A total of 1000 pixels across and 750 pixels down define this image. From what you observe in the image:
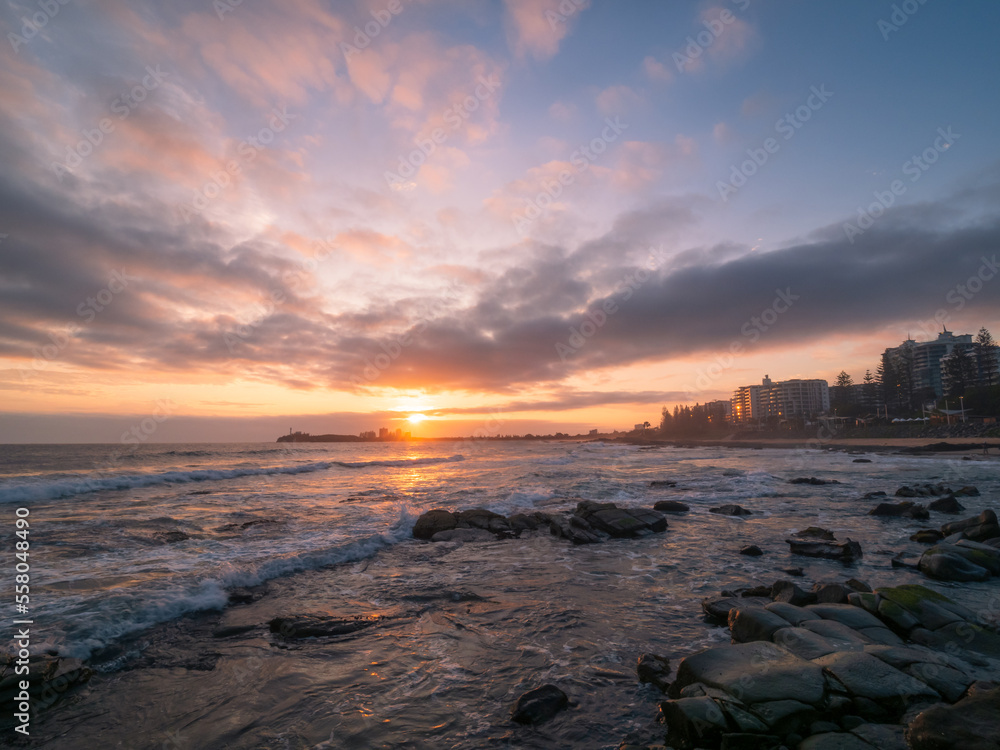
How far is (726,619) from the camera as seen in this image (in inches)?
372

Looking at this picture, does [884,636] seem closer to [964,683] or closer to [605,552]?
[964,683]

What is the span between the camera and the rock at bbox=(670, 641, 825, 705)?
18.3 feet

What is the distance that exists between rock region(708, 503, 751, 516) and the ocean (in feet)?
2.00

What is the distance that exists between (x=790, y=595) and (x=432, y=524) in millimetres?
13641

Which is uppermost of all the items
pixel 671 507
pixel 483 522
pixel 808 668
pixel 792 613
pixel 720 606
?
pixel 808 668

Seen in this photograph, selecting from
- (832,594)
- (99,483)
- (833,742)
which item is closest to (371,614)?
(833,742)

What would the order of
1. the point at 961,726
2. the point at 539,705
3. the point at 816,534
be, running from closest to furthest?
the point at 961,726 < the point at 539,705 < the point at 816,534

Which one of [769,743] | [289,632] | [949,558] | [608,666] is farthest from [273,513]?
[949,558]

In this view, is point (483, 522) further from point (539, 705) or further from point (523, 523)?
point (539, 705)

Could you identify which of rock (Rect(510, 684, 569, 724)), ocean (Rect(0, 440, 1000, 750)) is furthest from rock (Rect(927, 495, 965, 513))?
rock (Rect(510, 684, 569, 724))

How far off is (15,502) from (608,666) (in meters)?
35.4

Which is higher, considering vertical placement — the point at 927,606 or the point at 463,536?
the point at 927,606

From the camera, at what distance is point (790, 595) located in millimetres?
9734

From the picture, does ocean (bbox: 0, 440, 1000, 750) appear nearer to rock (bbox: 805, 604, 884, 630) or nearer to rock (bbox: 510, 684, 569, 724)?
rock (bbox: 510, 684, 569, 724)
